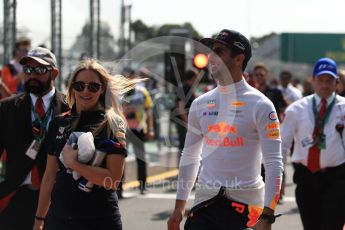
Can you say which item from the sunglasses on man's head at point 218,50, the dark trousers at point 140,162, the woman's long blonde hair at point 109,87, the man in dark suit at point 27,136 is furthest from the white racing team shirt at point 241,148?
the dark trousers at point 140,162

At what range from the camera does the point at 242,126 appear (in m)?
4.74

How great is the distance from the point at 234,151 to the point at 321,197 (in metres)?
1.96

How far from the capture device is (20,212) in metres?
5.66

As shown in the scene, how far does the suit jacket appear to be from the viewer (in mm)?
5738

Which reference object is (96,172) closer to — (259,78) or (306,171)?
(306,171)

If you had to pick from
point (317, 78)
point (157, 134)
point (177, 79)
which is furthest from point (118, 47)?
point (317, 78)

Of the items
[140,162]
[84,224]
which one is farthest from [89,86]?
[140,162]

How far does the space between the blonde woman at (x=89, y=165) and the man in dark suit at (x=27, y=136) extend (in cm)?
100

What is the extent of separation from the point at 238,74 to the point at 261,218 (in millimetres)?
964

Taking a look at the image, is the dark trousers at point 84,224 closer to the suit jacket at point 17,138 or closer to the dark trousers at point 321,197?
the suit jacket at point 17,138

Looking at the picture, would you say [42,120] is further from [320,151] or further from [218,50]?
[320,151]

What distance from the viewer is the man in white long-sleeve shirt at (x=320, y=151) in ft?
20.7

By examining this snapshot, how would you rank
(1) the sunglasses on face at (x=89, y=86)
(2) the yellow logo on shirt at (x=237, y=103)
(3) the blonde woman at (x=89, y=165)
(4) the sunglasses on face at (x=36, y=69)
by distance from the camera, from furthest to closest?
(4) the sunglasses on face at (x=36, y=69), (2) the yellow logo on shirt at (x=237, y=103), (1) the sunglasses on face at (x=89, y=86), (3) the blonde woman at (x=89, y=165)

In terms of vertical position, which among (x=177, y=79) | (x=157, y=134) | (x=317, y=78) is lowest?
(x=157, y=134)
